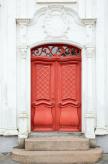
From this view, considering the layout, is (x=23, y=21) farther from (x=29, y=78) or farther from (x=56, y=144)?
(x=56, y=144)

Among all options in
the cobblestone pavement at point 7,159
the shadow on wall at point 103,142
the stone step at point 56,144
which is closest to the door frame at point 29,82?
the shadow on wall at point 103,142

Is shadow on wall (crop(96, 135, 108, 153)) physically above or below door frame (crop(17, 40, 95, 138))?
below

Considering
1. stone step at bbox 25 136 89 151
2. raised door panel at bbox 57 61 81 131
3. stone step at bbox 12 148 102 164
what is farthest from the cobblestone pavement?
raised door panel at bbox 57 61 81 131

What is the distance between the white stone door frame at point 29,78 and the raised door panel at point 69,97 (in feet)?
0.85

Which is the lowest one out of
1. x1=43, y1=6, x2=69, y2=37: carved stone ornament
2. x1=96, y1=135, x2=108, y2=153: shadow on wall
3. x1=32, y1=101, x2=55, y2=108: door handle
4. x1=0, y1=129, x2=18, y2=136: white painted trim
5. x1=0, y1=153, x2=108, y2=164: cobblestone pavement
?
x1=0, y1=153, x2=108, y2=164: cobblestone pavement

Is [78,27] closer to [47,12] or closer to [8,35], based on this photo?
[47,12]

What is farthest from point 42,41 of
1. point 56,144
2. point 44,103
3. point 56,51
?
point 56,144

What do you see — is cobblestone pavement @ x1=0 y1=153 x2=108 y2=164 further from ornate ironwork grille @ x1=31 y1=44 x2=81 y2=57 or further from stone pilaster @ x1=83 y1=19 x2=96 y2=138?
ornate ironwork grille @ x1=31 y1=44 x2=81 y2=57

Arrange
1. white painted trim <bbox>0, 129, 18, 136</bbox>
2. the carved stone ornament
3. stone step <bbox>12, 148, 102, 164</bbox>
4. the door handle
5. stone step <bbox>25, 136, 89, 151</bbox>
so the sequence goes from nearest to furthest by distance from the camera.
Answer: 1. stone step <bbox>12, 148, 102, 164</bbox>
2. stone step <bbox>25, 136, 89, 151</bbox>
3. white painted trim <bbox>0, 129, 18, 136</bbox>
4. the carved stone ornament
5. the door handle

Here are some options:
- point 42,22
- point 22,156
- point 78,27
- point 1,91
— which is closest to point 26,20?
point 42,22

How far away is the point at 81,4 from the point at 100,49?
1329 millimetres

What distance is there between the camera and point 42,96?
34.6 ft

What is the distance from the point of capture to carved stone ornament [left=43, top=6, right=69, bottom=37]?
1023cm

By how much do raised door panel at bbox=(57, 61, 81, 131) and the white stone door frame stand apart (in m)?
0.26
